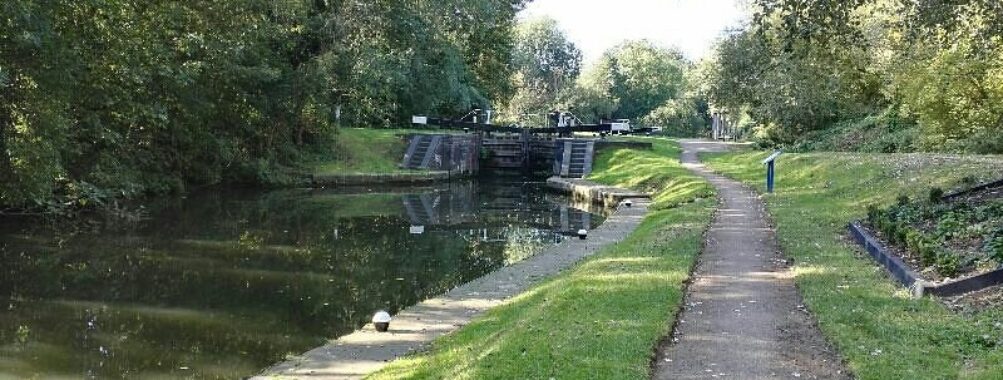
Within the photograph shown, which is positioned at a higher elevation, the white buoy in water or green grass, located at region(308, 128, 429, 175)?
green grass, located at region(308, 128, 429, 175)

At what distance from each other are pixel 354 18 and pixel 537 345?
30.1 m

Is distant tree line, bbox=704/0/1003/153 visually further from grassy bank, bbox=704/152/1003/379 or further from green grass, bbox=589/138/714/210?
green grass, bbox=589/138/714/210

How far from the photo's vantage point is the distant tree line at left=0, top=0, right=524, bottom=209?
19.6 metres

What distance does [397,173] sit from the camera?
3884cm

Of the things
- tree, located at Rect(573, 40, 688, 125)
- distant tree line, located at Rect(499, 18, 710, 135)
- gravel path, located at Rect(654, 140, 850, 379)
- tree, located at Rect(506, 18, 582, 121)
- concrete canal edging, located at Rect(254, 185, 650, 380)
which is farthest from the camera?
tree, located at Rect(506, 18, 582, 121)

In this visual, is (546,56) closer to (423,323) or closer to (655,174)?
(655,174)

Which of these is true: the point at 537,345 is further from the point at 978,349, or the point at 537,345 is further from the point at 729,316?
the point at 978,349

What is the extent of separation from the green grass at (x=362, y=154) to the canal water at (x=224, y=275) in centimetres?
946

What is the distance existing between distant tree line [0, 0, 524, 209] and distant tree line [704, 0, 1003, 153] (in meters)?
13.9

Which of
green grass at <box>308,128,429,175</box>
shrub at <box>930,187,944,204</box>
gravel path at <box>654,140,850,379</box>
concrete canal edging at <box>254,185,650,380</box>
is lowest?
concrete canal edging at <box>254,185,650,380</box>

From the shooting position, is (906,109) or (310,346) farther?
(906,109)

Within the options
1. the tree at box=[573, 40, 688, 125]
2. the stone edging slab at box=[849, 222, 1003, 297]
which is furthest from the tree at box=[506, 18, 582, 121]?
the stone edging slab at box=[849, 222, 1003, 297]

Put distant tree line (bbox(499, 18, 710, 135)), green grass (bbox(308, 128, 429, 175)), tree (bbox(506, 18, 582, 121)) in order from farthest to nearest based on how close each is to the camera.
A: tree (bbox(506, 18, 582, 121)), distant tree line (bbox(499, 18, 710, 135)), green grass (bbox(308, 128, 429, 175))

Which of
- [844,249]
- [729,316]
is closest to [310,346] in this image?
[729,316]
